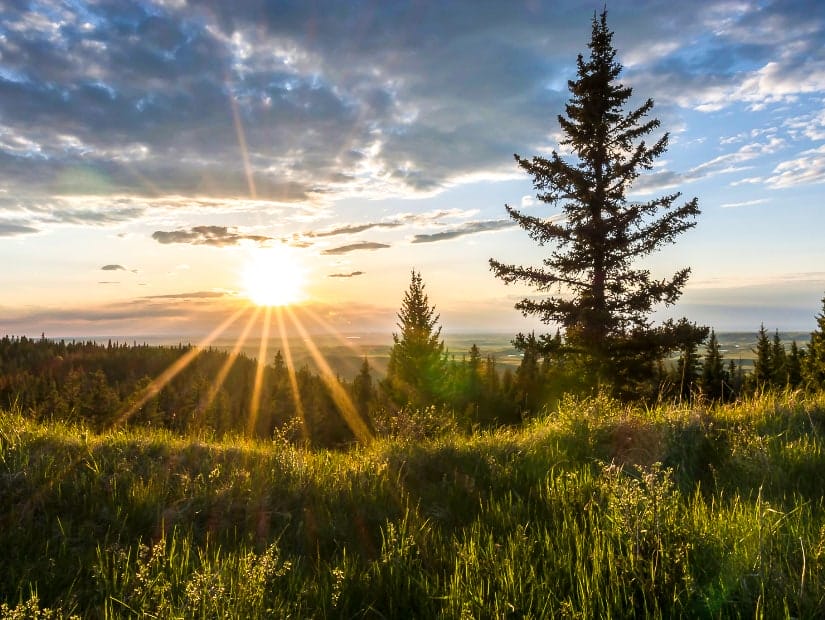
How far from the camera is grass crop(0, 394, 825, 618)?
117 inches

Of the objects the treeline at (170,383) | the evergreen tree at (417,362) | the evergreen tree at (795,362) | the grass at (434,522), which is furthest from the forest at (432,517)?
the evergreen tree at (795,362)

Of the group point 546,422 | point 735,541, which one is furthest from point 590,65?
point 735,541

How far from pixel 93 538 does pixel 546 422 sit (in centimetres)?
592

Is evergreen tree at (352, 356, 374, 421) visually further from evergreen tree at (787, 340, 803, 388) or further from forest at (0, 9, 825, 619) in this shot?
forest at (0, 9, 825, 619)

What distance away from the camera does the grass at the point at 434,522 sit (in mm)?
2963

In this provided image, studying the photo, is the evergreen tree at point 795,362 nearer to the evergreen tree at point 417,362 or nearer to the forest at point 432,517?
the evergreen tree at point 417,362

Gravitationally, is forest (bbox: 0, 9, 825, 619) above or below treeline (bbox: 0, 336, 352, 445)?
above

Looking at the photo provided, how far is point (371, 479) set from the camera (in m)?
5.74

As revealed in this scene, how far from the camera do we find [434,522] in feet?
15.5

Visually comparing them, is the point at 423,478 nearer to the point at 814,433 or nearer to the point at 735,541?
the point at 735,541

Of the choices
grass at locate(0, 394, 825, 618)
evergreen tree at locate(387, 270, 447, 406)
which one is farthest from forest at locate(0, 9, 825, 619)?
evergreen tree at locate(387, 270, 447, 406)

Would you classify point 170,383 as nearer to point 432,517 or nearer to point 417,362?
point 417,362

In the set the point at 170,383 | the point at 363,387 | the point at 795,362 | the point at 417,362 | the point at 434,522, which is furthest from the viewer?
the point at 170,383

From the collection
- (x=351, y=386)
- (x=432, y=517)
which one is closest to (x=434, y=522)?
(x=432, y=517)
